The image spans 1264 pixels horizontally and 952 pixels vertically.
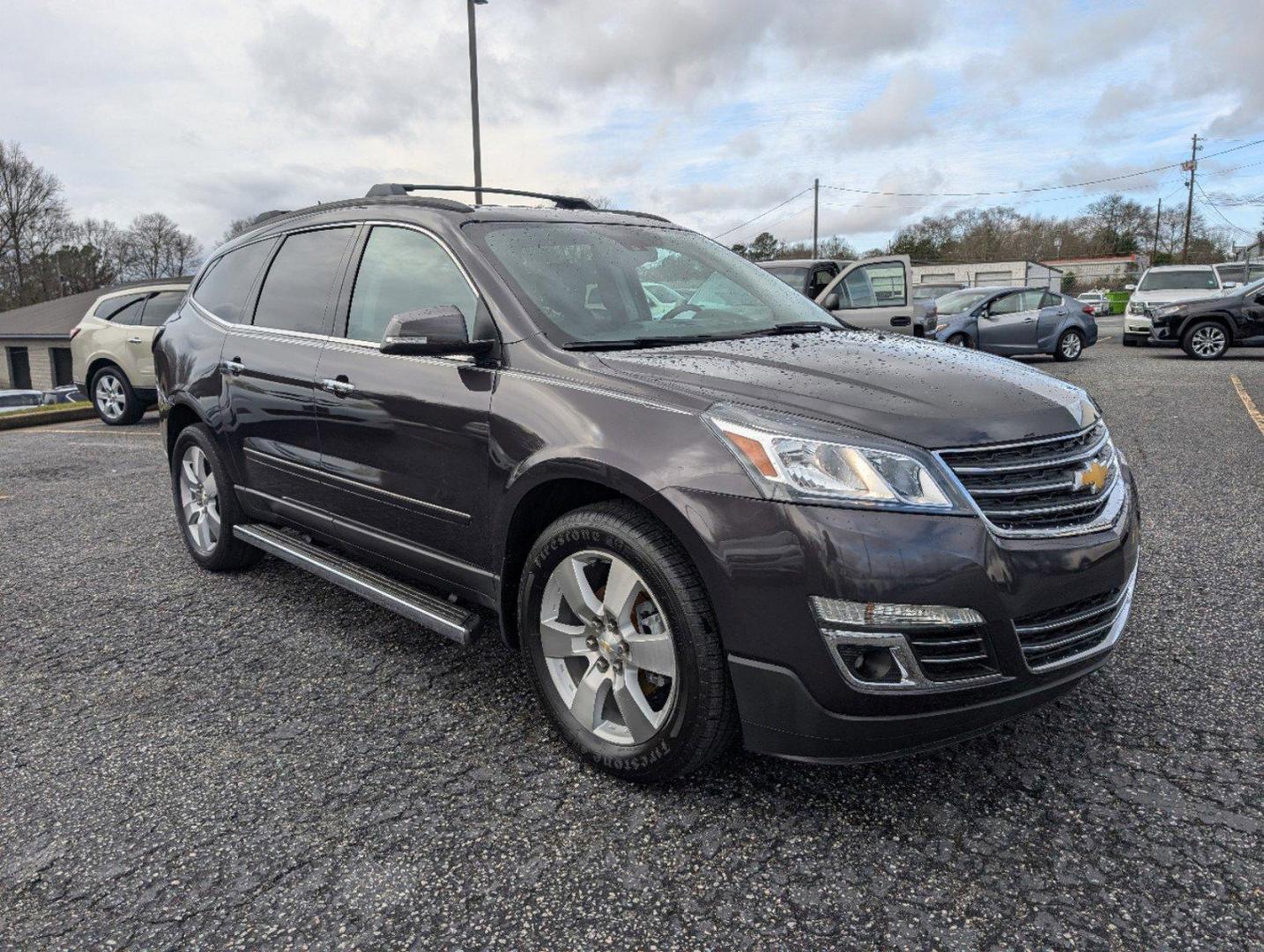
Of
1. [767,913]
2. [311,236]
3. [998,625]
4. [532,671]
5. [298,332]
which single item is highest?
[311,236]

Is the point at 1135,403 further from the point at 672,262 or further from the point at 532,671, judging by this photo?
the point at 532,671

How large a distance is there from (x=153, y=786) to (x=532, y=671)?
3.66 feet

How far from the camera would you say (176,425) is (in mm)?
4844

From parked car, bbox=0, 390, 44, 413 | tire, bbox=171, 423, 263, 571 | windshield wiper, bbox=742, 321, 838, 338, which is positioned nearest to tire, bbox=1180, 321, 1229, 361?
windshield wiper, bbox=742, 321, 838, 338

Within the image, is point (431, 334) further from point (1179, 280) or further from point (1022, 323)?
point (1179, 280)

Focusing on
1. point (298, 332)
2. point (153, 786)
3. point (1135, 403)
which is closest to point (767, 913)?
point (153, 786)

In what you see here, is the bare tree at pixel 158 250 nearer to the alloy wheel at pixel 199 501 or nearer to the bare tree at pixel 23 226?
the bare tree at pixel 23 226

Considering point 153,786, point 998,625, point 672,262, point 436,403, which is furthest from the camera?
point 672,262

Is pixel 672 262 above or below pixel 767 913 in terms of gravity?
above

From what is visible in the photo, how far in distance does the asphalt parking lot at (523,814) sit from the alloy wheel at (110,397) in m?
8.70

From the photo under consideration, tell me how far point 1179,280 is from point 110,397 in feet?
65.9

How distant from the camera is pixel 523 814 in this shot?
2.44m

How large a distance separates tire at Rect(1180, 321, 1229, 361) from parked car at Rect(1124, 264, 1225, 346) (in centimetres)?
150

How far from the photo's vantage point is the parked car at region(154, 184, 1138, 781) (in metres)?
2.16
